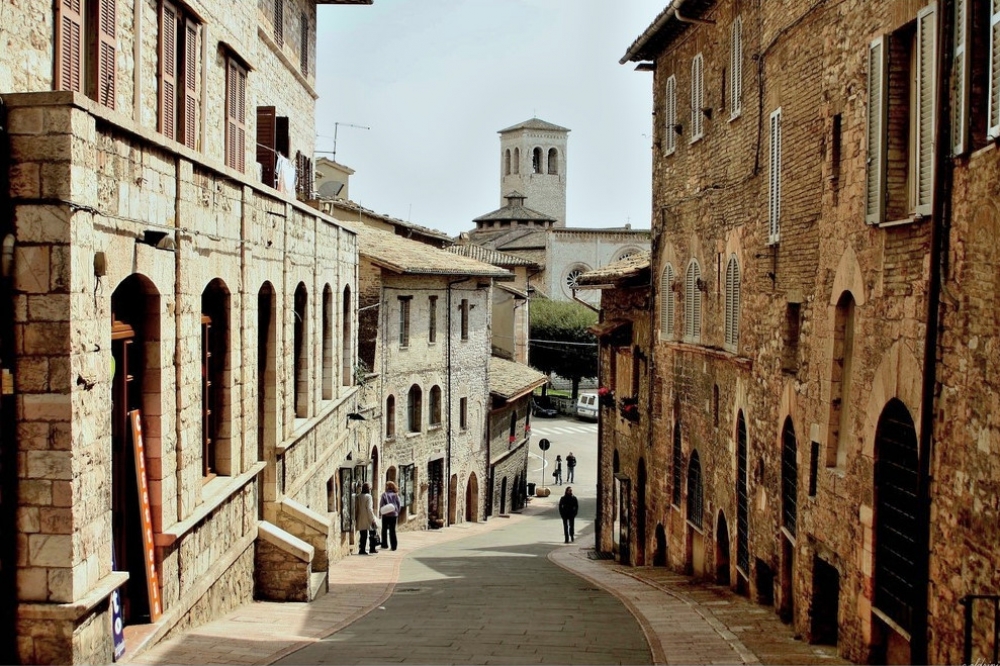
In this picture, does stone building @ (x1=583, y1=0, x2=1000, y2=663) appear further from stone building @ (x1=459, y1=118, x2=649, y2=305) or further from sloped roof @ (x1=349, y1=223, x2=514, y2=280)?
stone building @ (x1=459, y1=118, x2=649, y2=305)

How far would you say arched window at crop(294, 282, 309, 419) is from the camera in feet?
61.9

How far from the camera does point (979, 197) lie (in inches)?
328

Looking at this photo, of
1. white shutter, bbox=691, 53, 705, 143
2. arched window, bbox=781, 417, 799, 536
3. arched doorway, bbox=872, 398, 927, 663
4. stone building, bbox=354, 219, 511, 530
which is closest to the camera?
arched doorway, bbox=872, 398, 927, 663

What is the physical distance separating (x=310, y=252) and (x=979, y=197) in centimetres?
1258

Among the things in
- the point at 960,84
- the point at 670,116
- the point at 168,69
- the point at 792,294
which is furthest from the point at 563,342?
the point at 960,84

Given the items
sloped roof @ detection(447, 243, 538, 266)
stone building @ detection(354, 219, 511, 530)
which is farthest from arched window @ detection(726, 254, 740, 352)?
sloped roof @ detection(447, 243, 538, 266)

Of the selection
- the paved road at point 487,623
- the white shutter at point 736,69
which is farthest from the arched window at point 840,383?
the white shutter at point 736,69

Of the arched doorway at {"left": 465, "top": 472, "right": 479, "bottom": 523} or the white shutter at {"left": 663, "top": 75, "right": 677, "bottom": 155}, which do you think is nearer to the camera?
the white shutter at {"left": 663, "top": 75, "right": 677, "bottom": 155}

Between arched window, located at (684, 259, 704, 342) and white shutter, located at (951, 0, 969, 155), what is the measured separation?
10.9 m

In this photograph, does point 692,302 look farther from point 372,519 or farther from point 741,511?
point 372,519

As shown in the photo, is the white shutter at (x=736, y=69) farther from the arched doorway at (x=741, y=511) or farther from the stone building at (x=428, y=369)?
the stone building at (x=428, y=369)

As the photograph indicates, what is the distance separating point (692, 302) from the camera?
20.9 metres

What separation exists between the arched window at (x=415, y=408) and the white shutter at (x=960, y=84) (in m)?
27.2

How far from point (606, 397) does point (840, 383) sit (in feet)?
57.2
